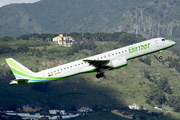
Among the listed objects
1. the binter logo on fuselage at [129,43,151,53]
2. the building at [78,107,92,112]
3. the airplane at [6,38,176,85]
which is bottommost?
the building at [78,107,92,112]

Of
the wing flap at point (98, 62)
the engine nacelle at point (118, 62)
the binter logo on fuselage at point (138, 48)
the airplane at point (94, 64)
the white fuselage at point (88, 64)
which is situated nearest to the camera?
the wing flap at point (98, 62)

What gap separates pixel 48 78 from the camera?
6475 cm

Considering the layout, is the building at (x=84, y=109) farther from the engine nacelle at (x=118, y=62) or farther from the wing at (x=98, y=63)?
the engine nacelle at (x=118, y=62)

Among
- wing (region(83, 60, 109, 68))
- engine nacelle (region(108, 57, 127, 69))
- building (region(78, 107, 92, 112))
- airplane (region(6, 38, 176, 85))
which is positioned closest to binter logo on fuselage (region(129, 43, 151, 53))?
airplane (region(6, 38, 176, 85))

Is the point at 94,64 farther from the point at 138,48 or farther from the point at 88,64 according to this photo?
the point at 138,48

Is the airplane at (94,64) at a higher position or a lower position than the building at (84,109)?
higher

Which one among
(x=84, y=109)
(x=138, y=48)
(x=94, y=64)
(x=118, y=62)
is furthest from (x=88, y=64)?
(x=84, y=109)

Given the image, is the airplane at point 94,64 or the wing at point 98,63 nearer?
the wing at point 98,63

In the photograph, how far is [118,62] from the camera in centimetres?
6200

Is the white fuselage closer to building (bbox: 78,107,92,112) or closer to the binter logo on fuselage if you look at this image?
the binter logo on fuselage

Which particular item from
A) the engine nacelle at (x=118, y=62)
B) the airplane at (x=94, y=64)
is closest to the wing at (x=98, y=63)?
the airplane at (x=94, y=64)

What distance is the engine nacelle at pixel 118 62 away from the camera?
61844 mm

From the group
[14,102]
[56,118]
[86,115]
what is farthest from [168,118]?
[14,102]

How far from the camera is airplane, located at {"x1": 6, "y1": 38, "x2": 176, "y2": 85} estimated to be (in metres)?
62.9
